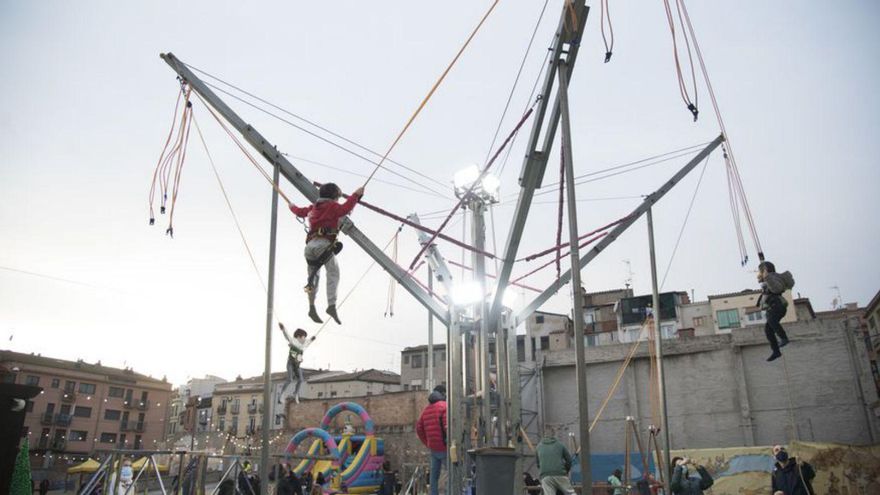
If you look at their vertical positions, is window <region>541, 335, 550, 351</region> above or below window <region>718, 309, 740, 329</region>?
below

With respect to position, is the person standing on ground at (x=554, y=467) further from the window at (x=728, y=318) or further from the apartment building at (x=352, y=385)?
the apartment building at (x=352, y=385)

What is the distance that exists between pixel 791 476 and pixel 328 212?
28.0 feet

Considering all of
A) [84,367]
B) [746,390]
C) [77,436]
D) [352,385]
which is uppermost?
[84,367]

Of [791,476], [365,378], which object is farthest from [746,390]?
[365,378]

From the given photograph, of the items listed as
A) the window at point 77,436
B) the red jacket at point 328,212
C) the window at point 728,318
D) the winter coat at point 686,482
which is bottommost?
the winter coat at point 686,482

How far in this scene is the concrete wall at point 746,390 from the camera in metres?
23.0

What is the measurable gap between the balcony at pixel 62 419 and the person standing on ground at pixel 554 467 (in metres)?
59.9

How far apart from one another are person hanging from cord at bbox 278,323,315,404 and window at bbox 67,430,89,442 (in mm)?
56111

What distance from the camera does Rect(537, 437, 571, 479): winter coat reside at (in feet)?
30.5

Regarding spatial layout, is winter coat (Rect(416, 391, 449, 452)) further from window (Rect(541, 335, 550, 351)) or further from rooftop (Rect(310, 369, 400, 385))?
rooftop (Rect(310, 369, 400, 385))

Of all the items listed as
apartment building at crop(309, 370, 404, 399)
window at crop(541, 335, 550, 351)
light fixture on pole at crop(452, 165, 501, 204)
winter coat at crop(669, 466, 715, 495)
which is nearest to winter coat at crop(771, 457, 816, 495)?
winter coat at crop(669, 466, 715, 495)

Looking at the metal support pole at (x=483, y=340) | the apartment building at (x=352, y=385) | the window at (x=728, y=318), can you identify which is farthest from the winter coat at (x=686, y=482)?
the apartment building at (x=352, y=385)

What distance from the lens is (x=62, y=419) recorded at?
5591 cm

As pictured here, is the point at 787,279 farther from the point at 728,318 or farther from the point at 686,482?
the point at 728,318
